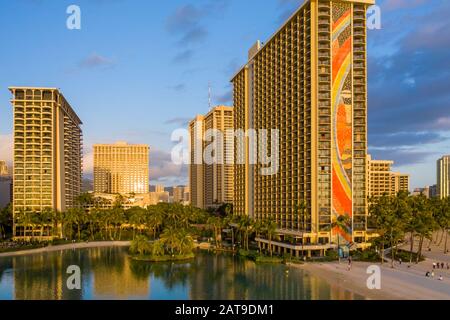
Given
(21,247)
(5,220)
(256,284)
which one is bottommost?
(21,247)

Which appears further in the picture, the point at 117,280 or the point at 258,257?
the point at 258,257

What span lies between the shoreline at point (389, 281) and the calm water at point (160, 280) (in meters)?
3.09

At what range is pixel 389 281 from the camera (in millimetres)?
74312

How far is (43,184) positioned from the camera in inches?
6127

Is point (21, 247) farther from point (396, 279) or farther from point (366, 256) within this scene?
point (396, 279)

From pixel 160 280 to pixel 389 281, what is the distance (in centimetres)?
4091

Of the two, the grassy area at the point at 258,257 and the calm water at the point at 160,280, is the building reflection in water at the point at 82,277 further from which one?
the grassy area at the point at 258,257

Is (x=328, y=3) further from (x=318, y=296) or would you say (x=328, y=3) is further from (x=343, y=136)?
(x=318, y=296)

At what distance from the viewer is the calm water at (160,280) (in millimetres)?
68750

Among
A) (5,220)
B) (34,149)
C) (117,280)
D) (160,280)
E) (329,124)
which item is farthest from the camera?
(34,149)

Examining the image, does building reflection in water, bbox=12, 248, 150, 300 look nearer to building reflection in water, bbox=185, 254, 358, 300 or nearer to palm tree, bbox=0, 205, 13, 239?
building reflection in water, bbox=185, 254, 358, 300

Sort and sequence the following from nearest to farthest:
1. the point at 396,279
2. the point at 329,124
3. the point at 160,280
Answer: the point at 396,279, the point at 160,280, the point at 329,124

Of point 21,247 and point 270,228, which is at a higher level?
point 270,228

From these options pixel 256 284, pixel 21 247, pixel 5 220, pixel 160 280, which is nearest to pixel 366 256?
pixel 256 284
